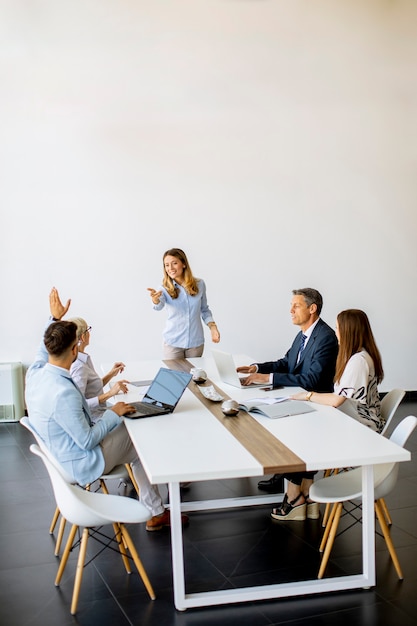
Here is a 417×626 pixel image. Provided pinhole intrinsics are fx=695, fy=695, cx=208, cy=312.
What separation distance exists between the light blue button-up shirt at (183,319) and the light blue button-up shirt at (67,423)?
2124mm

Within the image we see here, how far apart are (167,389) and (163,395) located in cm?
4

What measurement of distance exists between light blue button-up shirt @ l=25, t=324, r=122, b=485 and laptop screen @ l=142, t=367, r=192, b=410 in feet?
1.21

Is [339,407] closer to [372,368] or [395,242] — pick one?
[372,368]

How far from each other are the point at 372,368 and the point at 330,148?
356 centimetres

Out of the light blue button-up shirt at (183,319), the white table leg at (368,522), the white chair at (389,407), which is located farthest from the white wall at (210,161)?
the white table leg at (368,522)

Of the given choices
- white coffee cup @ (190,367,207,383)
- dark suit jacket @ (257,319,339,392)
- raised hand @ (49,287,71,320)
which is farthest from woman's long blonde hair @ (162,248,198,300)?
dark suit jacket @ (257,319,339,392)

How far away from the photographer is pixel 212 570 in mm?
3572

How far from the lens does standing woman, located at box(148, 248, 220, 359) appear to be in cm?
563

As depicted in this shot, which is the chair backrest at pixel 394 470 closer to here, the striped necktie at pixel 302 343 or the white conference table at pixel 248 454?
the white conference table at pixel 248 454

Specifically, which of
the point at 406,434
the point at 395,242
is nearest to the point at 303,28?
the point at 395,242

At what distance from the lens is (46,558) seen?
3.78 m

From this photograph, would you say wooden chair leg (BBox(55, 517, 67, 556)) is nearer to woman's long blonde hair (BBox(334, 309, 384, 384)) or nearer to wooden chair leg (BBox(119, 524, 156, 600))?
Answer: wooden chair leg (BBox(119, 524, 156, 600))

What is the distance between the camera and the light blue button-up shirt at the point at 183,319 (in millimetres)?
5641

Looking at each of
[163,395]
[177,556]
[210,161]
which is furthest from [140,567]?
[210,161]
